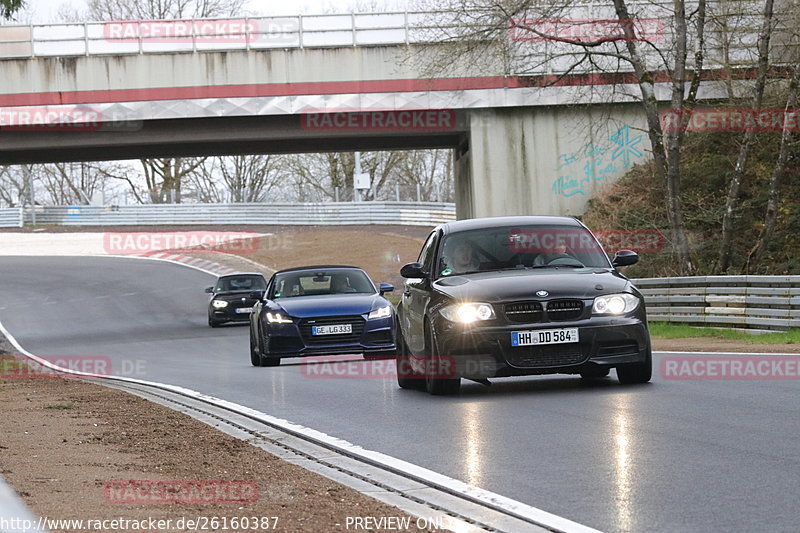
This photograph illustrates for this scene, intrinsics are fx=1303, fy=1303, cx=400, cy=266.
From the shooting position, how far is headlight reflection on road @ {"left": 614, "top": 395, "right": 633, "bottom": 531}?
5.84 meters

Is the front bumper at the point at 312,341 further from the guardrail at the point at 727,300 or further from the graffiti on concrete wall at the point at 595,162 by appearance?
the graffiti on concrete wall at the point at 595,162

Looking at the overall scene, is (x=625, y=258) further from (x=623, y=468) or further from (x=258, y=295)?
(x=258, y=295)

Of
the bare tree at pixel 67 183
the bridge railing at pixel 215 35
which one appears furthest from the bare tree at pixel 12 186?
the bridge railing at pixel 215 35

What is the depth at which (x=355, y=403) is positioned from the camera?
12109 mm

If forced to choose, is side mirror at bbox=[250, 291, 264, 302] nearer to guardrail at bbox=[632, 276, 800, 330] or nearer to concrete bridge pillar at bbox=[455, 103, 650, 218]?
guardrail at bbox=[632, 276, 800, 330]

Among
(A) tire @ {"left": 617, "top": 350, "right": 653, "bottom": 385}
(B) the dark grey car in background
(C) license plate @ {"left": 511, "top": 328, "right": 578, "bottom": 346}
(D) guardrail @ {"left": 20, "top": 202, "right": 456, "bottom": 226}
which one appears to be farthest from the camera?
(D) guardrail @ {"left": 20, "top": 202, "right": 456, "bottom": 226}

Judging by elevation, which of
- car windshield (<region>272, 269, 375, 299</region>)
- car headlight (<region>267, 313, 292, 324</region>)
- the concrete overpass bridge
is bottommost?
car headlight (<region>267, 313, 292, 324</region>)

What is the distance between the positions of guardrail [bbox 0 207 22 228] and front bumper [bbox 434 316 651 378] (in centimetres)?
6763

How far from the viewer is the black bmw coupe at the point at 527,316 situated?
11.3 meters

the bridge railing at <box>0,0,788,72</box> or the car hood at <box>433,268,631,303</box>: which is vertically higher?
the bridge railing at <box>0,0,788,72</box>

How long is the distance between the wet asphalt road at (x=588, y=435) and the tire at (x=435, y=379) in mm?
122

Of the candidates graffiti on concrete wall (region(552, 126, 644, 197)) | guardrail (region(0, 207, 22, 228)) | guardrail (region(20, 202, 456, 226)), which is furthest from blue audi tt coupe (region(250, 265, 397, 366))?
guardrail (region(0, 207, 22, 228))

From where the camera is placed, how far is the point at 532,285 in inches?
451

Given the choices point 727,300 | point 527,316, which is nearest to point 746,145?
point 727,300
